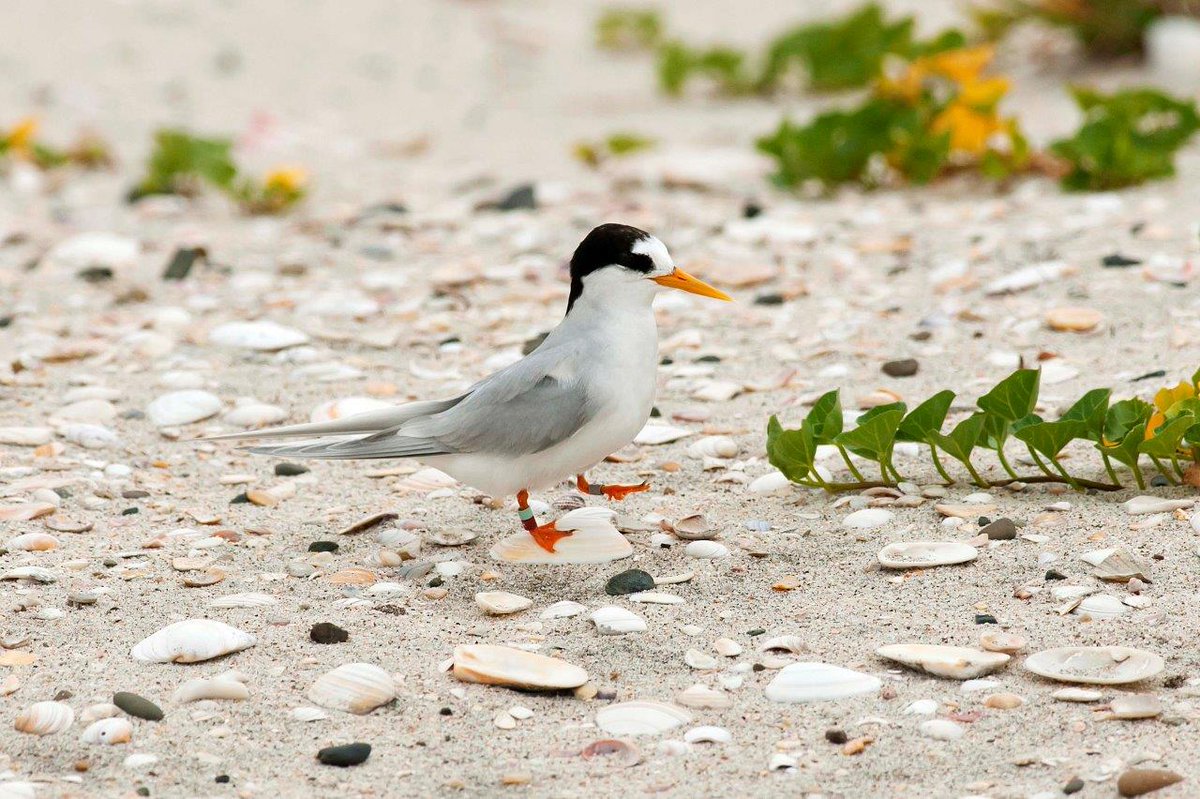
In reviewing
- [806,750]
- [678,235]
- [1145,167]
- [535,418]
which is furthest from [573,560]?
[1145,167]

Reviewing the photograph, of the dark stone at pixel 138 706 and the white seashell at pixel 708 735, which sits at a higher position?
the dark stone at pixel 138 706

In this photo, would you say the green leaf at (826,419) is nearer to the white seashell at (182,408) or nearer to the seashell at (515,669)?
the seashell at (515,669)

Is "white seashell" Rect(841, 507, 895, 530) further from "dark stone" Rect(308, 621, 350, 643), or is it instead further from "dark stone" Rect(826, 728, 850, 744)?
"dark stone" Rect(308, 621, 350, 643)

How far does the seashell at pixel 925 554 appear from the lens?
136 inches

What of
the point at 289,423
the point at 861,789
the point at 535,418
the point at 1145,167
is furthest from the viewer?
the point at 1145,167

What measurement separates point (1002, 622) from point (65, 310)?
4.07m

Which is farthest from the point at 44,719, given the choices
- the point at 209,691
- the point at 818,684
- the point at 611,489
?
the point at 611,489

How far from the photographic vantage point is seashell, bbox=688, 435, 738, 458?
14.3 feet

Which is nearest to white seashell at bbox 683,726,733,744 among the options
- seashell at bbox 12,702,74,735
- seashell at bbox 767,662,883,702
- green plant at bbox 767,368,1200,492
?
seashell at bbox 767,662,883,702

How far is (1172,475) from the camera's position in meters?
3.73

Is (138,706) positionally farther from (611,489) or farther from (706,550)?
(611,489)

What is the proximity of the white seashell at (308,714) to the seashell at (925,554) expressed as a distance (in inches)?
52.9

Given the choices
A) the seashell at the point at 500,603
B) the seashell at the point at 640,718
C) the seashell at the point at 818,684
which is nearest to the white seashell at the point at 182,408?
the seashell at the point at 500,603

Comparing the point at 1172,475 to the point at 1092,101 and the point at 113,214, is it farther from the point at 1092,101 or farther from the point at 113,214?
the point at 113,214
